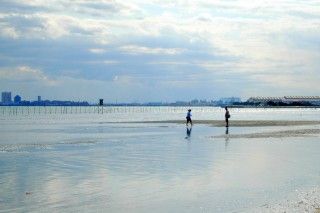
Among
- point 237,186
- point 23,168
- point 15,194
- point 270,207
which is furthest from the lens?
point 23,168

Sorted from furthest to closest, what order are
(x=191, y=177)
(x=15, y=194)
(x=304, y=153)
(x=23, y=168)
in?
(x=304, y=153) → (x=23, y=168) → (x=191, y=177) → (x=15, y=194)

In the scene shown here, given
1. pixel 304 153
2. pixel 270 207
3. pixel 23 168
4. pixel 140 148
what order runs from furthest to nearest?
pixel 140 148 < pixel 304 153 < pixel 23 168 < pixel 270 207

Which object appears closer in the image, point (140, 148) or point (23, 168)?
point (23, 168)

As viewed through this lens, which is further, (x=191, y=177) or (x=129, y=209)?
(x=191, y=177)

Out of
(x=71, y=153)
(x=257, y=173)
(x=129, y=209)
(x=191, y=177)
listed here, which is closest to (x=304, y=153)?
(x=257, y=173)

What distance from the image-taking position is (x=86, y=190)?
55.1 ft

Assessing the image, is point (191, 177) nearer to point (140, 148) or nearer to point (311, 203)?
point (311, 203)

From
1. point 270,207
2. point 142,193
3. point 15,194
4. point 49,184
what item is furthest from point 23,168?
point 270,207

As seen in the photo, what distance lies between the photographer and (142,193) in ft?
53.5

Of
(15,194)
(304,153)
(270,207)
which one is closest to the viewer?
(270,207)

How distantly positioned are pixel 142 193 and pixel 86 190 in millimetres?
1877

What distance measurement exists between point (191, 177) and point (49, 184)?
5215 millimetres

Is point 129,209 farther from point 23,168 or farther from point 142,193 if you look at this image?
point 23,168

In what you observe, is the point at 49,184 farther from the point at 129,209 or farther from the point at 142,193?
the point at 129,209
